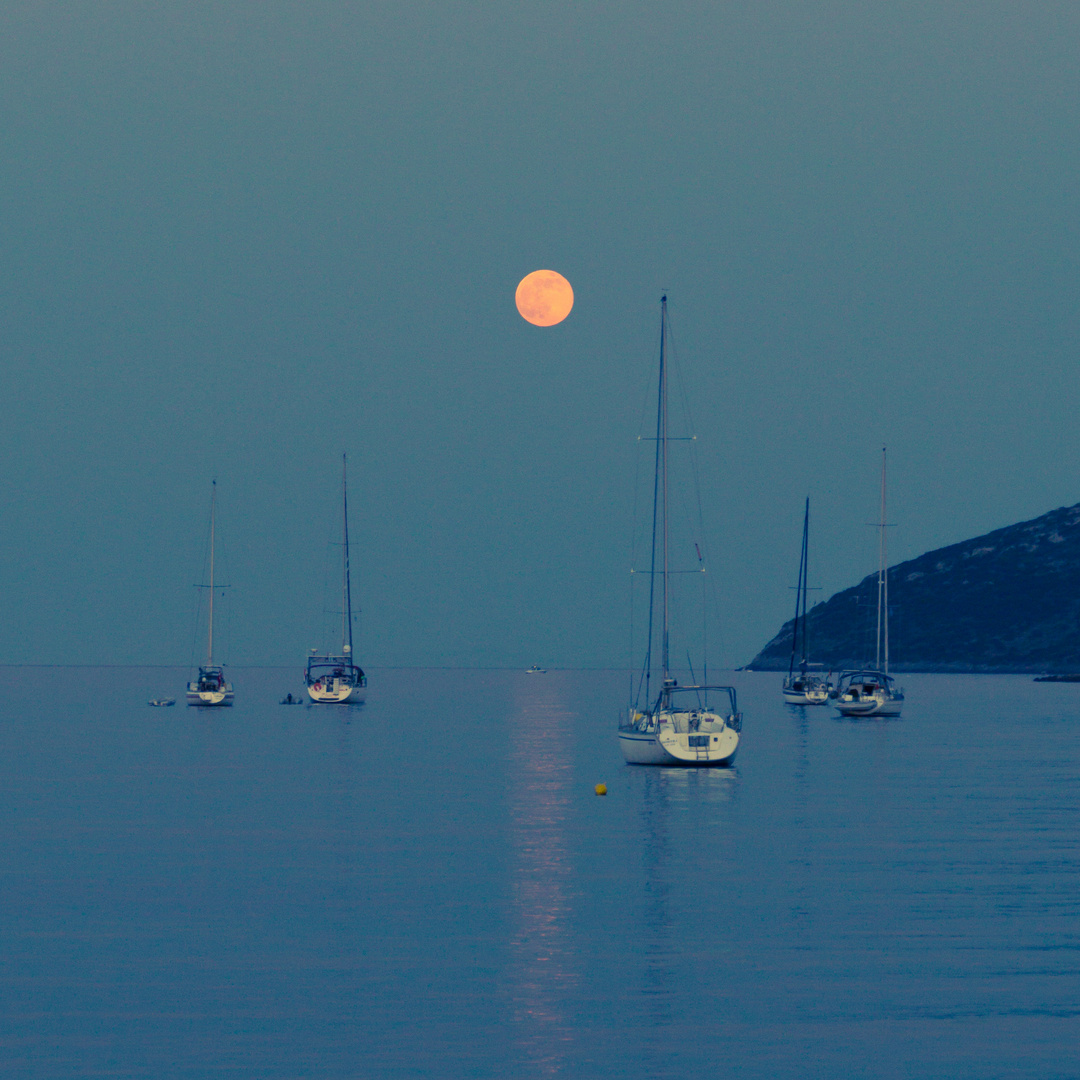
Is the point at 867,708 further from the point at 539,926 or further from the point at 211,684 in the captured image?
the point at 539,926

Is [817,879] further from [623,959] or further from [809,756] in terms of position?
[809,756]

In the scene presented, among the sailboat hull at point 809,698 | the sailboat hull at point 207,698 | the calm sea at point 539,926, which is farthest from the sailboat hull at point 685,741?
the sailboat hull at point 809,698

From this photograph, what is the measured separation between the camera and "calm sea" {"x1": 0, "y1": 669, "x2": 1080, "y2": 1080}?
61.2ft

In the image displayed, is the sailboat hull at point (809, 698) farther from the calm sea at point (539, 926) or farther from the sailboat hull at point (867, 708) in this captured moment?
the calm sea at point (539, 926)

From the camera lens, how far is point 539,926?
27.3 m

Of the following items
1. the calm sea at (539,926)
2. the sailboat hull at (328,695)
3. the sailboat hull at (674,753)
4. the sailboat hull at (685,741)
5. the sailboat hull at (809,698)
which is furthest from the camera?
the sailboat hull at (809,698)

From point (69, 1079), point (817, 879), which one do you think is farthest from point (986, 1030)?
point (817, 879)

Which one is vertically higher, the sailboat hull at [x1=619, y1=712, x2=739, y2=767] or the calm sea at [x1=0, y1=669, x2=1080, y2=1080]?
the sailboat hull at [x1=619, y1=712, x2=739, y2=767]

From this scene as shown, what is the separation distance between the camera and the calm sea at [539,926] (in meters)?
18.6

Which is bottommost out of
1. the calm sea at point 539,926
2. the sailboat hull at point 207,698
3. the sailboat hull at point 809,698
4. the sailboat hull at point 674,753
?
the calm sea at point 539,926

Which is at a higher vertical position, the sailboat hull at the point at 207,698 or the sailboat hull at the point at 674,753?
the sailboat hull at the point at 207,698

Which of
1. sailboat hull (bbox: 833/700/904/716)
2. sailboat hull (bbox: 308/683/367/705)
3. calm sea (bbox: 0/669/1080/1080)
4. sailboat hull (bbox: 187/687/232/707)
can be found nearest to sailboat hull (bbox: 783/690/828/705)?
sailboat hull (bbox: 833/700/904/716)

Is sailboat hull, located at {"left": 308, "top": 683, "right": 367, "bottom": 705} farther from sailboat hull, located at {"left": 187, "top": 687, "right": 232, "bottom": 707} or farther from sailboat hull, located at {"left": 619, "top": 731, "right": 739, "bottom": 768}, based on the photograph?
sailboat hull, located at {"left": 619, "top": 731, "right": 739, "bottom": 768}

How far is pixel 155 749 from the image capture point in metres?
81.7
